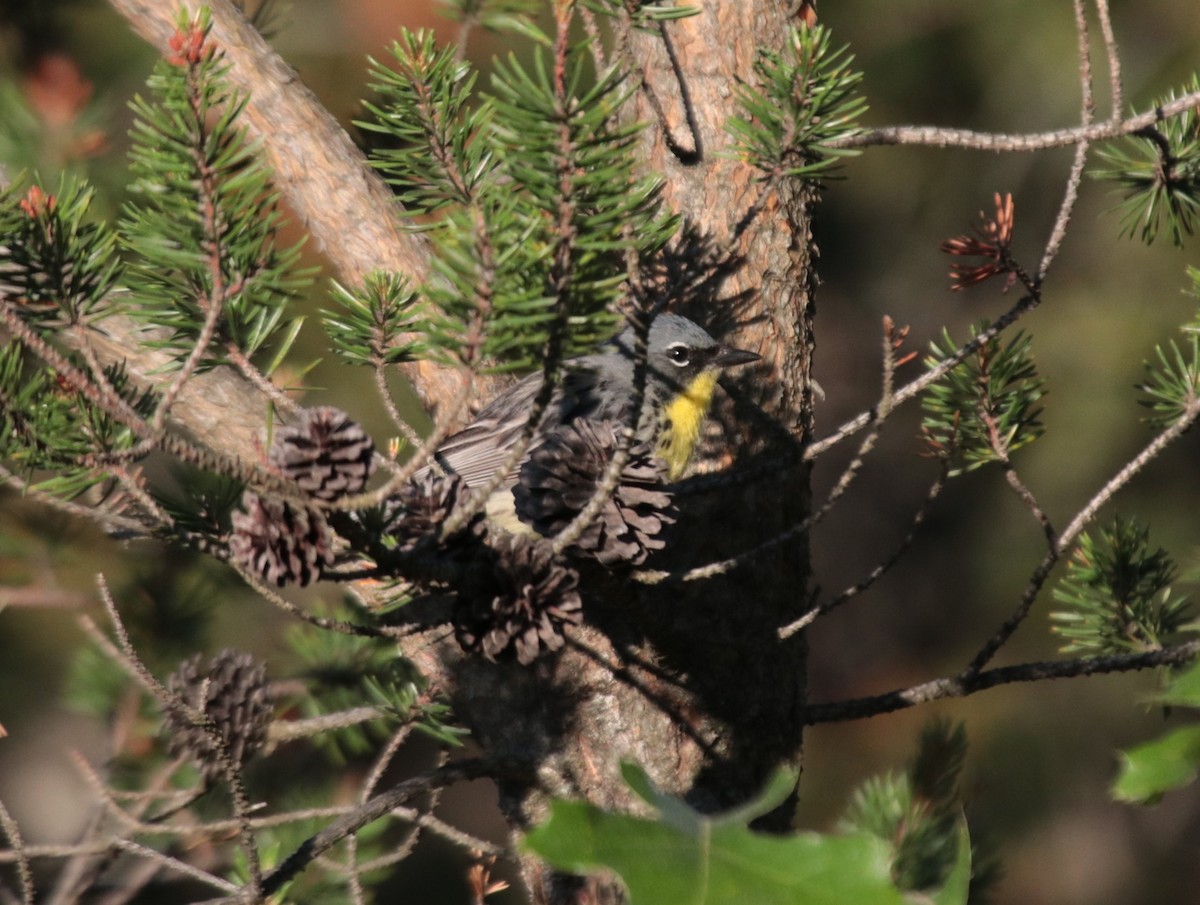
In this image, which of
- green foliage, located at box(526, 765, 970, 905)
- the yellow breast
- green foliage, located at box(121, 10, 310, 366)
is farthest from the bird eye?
green foliage, located at box(526, 765, 970, 905)

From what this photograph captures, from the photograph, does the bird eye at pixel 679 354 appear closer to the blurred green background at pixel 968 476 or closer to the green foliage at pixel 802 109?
the green foliage at pixel 802 109

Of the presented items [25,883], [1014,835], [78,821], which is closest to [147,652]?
[25,883]

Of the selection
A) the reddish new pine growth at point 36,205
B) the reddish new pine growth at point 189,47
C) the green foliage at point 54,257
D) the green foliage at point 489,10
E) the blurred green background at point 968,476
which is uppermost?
the green foliage at point 489,10

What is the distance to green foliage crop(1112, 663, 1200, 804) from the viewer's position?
86 cm

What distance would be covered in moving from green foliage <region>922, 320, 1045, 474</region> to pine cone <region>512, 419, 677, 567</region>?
73 cm

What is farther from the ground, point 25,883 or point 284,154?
point 284,154

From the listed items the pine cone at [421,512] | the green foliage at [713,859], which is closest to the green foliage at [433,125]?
the pine cone at [421,512]

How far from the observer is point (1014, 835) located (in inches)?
230

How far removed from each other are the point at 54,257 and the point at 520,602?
799 mm

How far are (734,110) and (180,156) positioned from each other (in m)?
1.46

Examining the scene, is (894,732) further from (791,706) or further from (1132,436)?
(791,706)

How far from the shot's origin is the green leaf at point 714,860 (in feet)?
3.01

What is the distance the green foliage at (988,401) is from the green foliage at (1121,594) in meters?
0.32

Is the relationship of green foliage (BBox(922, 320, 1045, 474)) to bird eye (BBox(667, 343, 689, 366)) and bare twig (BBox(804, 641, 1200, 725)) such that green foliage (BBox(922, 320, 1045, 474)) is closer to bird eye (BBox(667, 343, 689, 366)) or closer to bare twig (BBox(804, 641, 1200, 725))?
bare twig (BBox(804, 641, 1200, 725))
